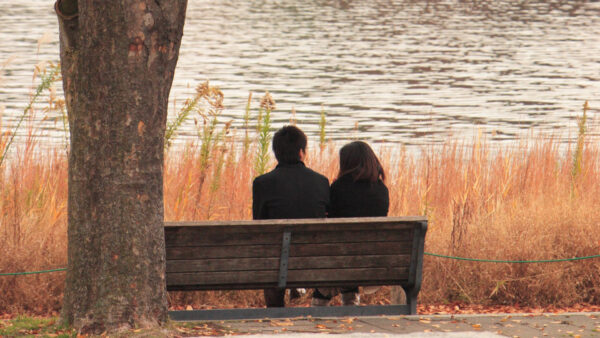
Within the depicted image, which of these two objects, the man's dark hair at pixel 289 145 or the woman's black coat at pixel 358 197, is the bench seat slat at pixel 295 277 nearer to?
the woman's black coat at pixel 358 197

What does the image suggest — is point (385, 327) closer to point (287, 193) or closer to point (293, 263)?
point (293, 263)

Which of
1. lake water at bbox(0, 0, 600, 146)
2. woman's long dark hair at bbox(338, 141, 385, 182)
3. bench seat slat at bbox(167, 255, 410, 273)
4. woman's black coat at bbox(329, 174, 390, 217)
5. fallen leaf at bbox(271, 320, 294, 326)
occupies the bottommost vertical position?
fallen leaf at bbox(271, 320, 294, 326)

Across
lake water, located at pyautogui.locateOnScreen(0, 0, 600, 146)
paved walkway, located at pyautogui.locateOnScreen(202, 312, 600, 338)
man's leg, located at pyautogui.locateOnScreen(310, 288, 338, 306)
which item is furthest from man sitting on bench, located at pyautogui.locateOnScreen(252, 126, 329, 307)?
lake water, located at pyautogui.locateOnScreen(0, 0, 600, 146)

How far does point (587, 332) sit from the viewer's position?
20.1 ft

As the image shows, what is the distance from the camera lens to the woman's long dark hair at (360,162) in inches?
271

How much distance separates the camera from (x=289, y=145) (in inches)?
265

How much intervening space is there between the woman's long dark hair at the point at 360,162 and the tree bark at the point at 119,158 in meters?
1.63

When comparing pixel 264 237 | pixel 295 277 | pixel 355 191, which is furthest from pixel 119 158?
pixel 355 191

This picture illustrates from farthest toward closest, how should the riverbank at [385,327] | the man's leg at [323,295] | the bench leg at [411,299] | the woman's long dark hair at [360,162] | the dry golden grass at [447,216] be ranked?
the dry golden grass at [447,216]
the man's leg at [323,295]
the woman's long dark hair at [360,162]
the bench leg at [411,299]
the riverbank at [385,327]

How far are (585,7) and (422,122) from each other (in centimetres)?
4021

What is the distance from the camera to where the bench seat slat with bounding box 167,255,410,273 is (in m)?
6.20

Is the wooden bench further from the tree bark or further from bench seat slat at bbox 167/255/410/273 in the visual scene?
the tree bark

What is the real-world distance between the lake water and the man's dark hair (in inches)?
107

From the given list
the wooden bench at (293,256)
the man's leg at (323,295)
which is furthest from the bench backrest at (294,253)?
the man's leg at (323,295)
